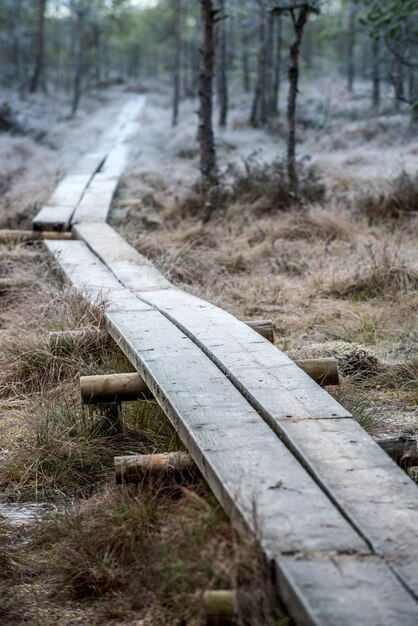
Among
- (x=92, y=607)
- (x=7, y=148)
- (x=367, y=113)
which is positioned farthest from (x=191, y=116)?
(x=92, y=607)

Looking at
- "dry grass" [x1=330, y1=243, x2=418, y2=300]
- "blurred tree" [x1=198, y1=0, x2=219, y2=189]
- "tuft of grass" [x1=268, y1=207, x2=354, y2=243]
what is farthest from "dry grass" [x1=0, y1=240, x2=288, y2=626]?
"blurred tree" [x1=198, y1=0, x2=219, y2=189]

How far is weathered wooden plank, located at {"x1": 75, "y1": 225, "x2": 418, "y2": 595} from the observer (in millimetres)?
2428

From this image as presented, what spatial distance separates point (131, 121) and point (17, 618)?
29.6 m

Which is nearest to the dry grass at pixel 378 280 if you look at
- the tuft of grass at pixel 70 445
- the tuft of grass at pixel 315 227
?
the tuft of grass at pixel 315 227

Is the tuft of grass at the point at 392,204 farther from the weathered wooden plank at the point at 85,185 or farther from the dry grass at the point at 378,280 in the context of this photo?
the weathered wooden plank at the point at 85,185

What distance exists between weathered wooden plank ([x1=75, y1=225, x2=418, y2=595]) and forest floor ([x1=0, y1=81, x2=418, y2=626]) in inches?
16.2

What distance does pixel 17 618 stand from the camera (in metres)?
2.54

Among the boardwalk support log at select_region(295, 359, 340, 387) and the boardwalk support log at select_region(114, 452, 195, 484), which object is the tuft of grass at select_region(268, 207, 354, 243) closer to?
the boardwalk support log at select_region(295, 359, 340, 387)

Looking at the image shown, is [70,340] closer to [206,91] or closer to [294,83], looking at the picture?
[294,83]

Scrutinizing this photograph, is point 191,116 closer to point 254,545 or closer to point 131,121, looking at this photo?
point 131,121

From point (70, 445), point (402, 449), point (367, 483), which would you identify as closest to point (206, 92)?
point (70, 445)

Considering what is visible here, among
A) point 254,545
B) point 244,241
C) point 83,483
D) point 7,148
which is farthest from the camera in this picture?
point 7,148

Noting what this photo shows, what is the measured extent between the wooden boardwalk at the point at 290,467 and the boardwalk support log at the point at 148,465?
0.07 meters

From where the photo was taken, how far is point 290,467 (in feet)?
9.18
